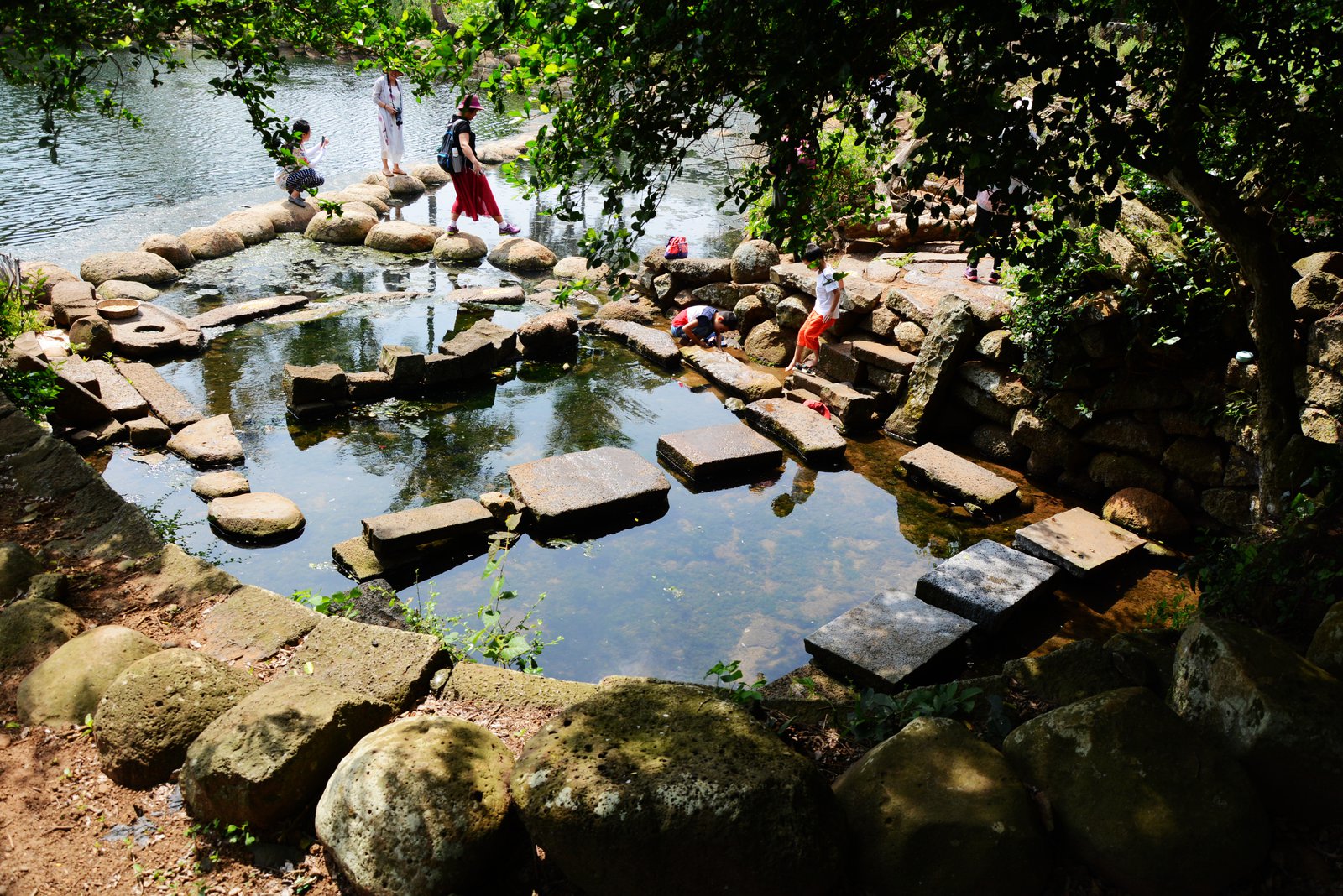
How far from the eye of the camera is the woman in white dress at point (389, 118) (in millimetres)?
12969

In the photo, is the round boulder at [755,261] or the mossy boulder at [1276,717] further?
the round boulder at [755,261]

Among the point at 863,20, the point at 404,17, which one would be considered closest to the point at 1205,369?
the point at 863,20

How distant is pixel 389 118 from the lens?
43.8 feet

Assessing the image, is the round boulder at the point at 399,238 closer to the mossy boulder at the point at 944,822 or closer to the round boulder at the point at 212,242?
the round boulder at the point at 212,242

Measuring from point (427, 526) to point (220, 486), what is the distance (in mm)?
1653

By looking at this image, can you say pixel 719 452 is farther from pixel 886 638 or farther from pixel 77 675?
pixel 77 675

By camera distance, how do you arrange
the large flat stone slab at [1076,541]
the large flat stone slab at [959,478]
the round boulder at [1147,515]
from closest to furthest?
the large flat stone slab at [1076,541], the round boulder at [1147,515], the large flat stone slab at [959,478]

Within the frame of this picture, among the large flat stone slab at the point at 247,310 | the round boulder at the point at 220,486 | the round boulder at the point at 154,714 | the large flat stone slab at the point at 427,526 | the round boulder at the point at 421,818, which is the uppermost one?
the round boulder at the point at 421,818

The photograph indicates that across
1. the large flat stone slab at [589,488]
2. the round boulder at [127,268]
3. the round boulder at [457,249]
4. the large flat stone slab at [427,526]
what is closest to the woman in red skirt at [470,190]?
the round boulder at [457,249]

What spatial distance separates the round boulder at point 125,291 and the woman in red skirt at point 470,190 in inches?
147

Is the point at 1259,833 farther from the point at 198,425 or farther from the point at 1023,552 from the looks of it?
the point at 198,425

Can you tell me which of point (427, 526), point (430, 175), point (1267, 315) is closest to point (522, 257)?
point (430, 175)

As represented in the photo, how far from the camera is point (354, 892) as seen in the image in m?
2.48

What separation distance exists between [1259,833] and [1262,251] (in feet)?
9.90
